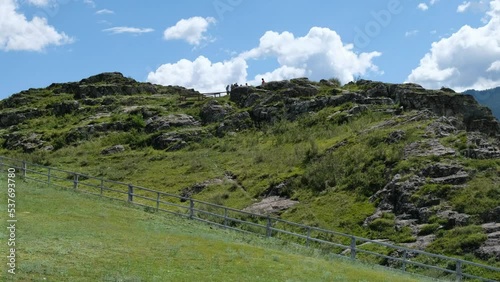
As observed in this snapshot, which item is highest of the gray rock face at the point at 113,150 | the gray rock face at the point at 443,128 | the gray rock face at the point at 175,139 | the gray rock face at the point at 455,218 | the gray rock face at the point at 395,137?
the gray rock face at the point at 443,128

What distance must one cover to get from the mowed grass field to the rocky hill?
47.4ft

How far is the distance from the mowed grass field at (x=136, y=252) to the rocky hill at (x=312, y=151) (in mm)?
14442

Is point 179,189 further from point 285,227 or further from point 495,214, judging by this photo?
point 495,214

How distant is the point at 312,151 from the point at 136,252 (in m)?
38.8

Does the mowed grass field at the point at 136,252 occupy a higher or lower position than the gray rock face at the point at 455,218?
lower

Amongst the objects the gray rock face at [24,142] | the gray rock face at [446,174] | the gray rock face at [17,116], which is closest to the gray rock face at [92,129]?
the gray rock face at [24,142]

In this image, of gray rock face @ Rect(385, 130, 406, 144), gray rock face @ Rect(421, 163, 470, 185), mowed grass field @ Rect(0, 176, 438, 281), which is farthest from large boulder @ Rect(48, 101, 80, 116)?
mowed grass field @ Rect(0, 176, 438, 281)

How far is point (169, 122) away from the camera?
85.3m

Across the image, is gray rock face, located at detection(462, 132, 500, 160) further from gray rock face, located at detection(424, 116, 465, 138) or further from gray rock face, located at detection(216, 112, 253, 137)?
gray rock face, located at detection(216, 112, 253, 137)

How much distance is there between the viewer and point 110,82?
118062 millimetres

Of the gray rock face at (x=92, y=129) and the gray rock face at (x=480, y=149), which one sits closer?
the gray rock face at (x=480, y=149)

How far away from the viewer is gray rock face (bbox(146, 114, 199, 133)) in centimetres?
8438

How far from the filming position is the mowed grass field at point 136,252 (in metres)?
17.1

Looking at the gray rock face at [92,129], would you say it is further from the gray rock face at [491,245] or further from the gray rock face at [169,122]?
the gray rock face at [491,245]
